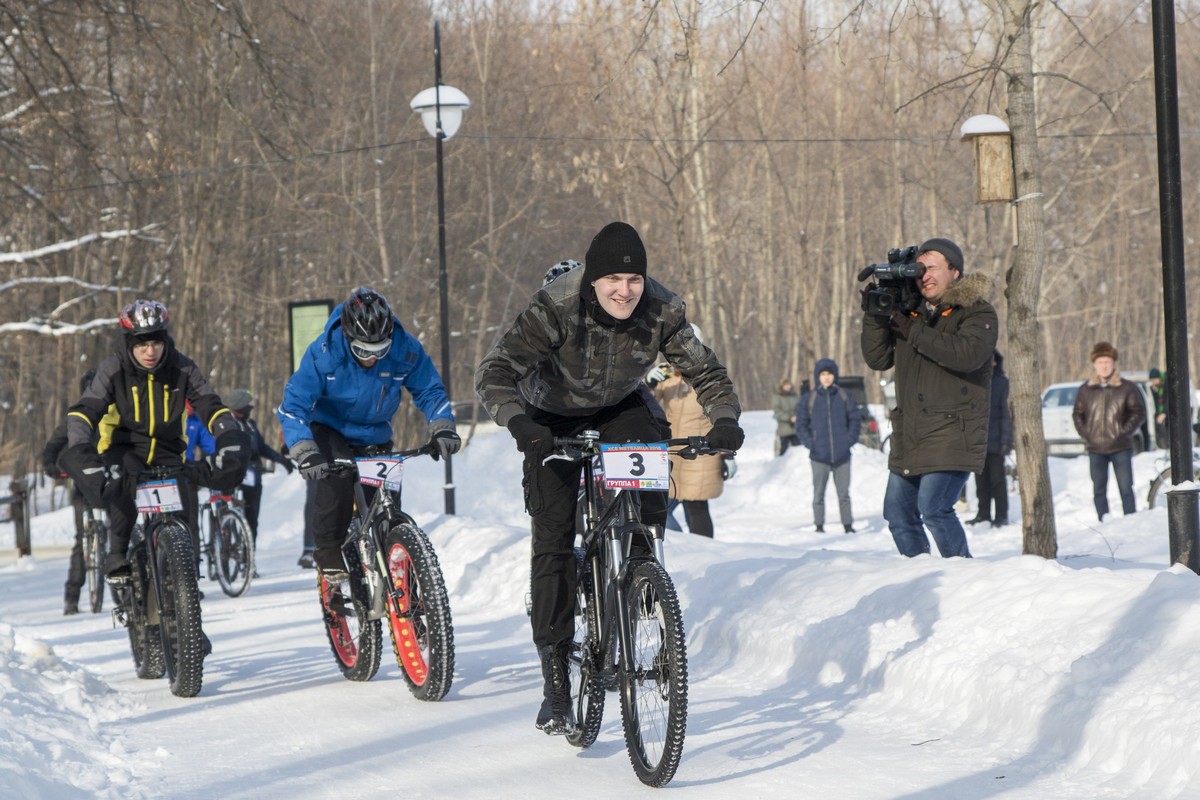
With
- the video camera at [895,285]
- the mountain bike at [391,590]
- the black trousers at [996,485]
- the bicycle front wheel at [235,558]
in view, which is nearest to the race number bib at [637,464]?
the mountain bike at [391,590]

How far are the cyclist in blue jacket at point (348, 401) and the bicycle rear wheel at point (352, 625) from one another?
8 cm

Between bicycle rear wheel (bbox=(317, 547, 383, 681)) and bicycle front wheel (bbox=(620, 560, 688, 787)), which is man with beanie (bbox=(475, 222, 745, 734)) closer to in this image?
bicycle front wheel (bbox=(620, 560, 688, 787))

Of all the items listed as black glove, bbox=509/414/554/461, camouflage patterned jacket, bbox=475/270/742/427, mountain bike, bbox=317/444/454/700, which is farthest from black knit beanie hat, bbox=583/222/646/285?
mountain bike, bbox=317/444/454/700

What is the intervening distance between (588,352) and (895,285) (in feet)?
9.60

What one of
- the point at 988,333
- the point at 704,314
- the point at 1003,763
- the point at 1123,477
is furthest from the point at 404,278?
the point at 1003,763

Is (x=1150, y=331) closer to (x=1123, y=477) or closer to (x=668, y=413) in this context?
(x=1123, y=477)

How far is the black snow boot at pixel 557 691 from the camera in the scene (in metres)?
5.55

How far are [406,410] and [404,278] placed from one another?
3308 mm

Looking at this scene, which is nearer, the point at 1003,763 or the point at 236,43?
the point at 1003,763

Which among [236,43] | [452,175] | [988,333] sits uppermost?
[452,175]

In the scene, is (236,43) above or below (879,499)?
above

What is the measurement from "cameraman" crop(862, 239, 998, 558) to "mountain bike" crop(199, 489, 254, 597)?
665cm

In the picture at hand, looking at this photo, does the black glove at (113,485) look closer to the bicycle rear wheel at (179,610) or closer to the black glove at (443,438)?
the bicycle rear wheel at (179,610)

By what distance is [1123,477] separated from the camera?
15.4 meters
